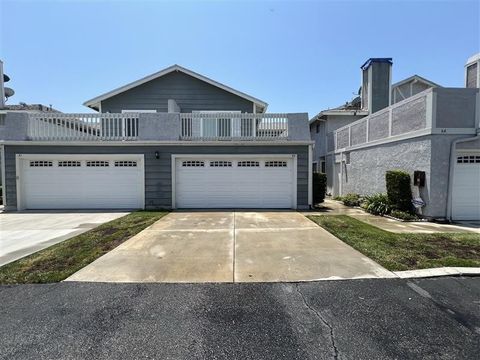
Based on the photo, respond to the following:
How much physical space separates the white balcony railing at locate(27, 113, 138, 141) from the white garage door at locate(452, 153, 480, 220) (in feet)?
37.5

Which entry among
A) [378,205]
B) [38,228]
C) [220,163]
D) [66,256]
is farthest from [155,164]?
[378,205]

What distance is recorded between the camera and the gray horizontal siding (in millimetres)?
13297

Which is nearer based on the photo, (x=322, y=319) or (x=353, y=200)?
(x=322, y=319)

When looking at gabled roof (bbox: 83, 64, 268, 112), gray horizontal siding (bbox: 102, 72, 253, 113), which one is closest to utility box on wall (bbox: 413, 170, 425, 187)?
gabled roof (bbox: 83, 64, 268, 112)

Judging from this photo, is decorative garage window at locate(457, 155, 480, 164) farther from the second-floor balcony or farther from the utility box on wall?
the second-floor balcony

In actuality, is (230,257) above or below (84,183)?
below

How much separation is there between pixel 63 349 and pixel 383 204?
9.84 meters

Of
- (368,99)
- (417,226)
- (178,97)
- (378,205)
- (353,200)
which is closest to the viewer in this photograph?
(417,226)

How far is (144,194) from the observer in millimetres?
10438

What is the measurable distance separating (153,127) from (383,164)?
9462 millimetres

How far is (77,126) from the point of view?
1061 centimetres

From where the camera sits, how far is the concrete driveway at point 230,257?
402cm

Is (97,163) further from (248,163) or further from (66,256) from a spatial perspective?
(66,256)

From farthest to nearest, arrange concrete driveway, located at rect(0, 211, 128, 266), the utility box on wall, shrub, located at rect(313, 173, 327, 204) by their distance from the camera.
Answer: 1. shrub, located at rect(313, 173, 327, 204)
2. the utility box on wall
3. concrete driveway, located at rect(0, 211, 128, 266)
